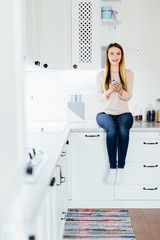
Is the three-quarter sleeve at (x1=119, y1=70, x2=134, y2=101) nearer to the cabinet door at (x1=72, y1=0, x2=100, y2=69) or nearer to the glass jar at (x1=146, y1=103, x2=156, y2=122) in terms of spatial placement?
the cabinet door at (x1=72, y1=0, x2=100, y2=69)

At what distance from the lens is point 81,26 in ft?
9.18

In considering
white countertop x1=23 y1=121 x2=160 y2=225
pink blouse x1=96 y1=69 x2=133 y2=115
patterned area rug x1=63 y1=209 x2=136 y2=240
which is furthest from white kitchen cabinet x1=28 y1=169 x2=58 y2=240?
pink blouse x1=96 y1=69 x2=133 y2=115

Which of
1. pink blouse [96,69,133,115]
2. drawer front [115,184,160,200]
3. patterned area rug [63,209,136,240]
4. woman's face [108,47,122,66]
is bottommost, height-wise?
patterned area rug [63,209,136,240]

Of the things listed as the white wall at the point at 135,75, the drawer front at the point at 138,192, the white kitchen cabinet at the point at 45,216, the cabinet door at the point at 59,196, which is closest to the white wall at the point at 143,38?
the white wall at the point at 135,75

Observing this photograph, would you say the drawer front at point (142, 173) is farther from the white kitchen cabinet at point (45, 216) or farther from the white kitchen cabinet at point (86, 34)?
the white kitchen cabinet at point (45, 216)

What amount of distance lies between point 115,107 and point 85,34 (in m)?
0.78

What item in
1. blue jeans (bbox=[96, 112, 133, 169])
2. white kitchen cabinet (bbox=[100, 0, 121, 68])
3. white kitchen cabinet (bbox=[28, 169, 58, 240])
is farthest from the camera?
white kitchen cabinet (bbox=[100, 0, 121, 68])

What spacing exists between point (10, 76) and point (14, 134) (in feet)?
0.49

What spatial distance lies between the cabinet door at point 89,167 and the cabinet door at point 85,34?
2.41ft

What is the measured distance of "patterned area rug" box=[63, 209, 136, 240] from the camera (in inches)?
89.5

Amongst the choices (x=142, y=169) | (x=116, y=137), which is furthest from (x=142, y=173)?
(x=116, y=137)

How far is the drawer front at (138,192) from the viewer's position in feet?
8.95

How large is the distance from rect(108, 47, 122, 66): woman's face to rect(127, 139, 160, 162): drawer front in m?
0.77

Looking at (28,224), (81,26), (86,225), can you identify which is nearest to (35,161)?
(28,224)
